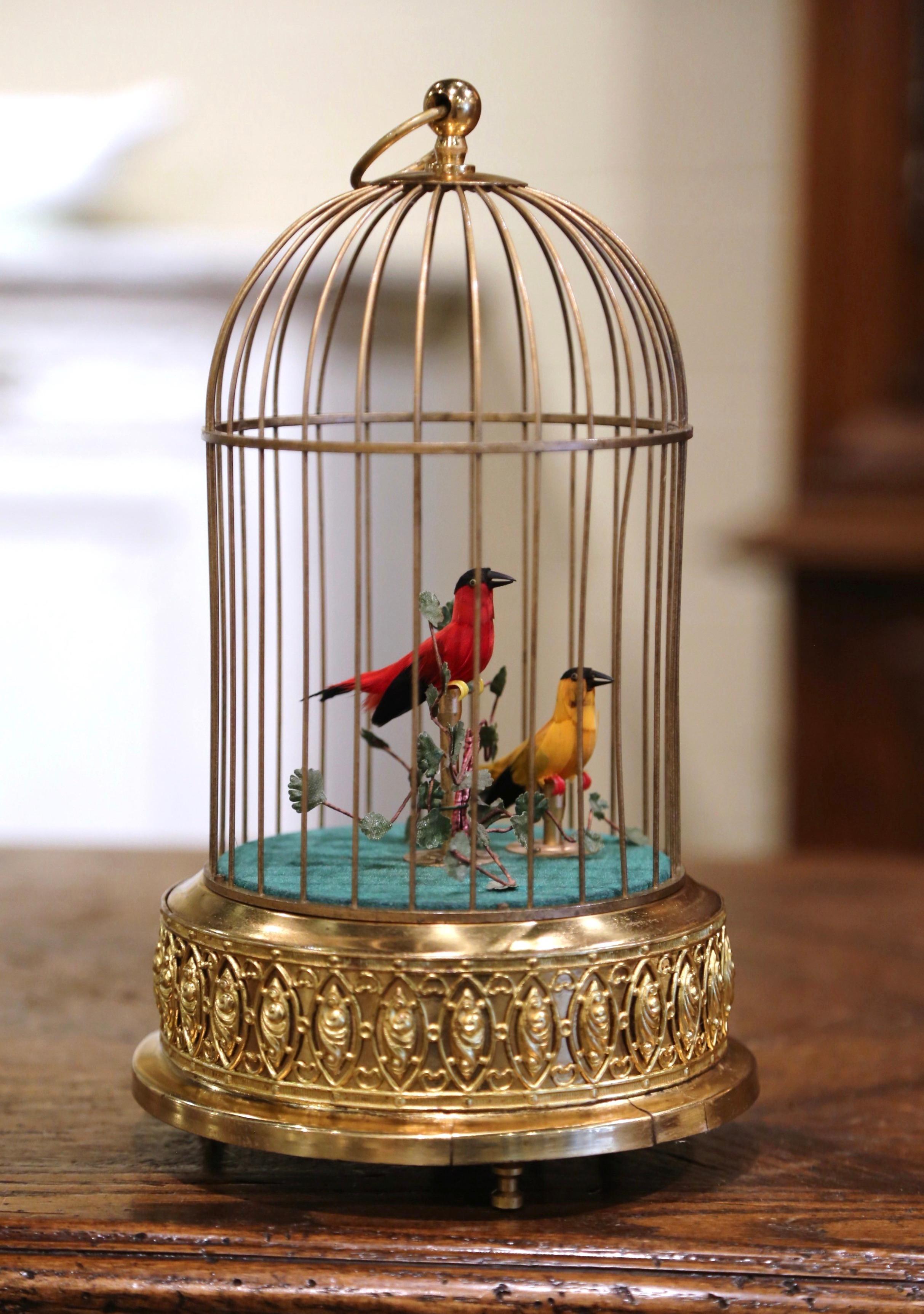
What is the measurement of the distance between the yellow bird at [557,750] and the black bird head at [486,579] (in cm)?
5

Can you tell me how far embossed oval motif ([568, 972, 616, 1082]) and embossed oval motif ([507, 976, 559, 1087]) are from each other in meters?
0.01

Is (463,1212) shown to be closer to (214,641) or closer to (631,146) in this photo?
(214,641)

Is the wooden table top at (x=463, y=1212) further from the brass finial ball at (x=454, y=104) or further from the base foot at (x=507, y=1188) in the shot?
the brass finial ball at (x=454, y=104)

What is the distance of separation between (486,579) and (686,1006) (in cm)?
21

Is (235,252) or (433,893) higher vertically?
(235,252)

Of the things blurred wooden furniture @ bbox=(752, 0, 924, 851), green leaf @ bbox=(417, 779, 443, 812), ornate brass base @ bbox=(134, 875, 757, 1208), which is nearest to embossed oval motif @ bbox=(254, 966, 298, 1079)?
ornate brass base @ bbox=(134, 875, 757, 1208)

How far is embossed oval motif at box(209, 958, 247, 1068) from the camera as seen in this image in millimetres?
650

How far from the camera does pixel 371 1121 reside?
2.03 ft

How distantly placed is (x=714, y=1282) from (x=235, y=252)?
4.88 feet

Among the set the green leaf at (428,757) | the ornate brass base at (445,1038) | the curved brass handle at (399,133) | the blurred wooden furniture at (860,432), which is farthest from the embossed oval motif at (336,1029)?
the blurred wooden furniture at (860,432)

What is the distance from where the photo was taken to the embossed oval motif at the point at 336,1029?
2.06 ft

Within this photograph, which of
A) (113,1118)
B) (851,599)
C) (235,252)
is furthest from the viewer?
(851,599)

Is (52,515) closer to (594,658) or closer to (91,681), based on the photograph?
(91,681)

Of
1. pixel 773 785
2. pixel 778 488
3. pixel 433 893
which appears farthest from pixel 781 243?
pixel 433 893
